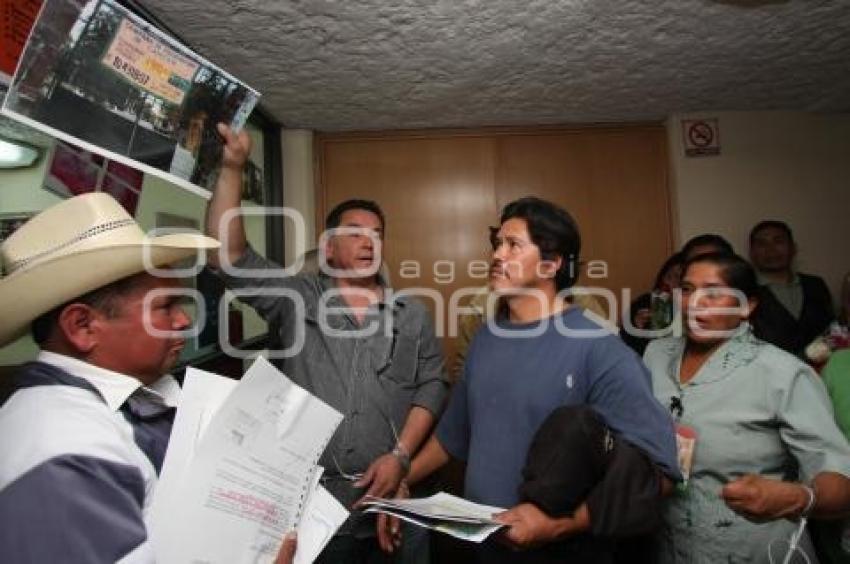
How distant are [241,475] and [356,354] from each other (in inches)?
29.2

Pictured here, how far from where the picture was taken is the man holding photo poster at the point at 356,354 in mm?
1542

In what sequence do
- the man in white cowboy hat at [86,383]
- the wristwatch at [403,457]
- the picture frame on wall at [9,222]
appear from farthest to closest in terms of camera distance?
the wristwatch at [403,457] < the picture frame on wall at [9,222] < the man in white cowboy hat at [86,383]

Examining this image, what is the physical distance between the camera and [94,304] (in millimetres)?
854

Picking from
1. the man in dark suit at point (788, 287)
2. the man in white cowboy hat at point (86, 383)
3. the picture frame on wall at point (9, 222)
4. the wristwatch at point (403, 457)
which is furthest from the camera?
the man in dark suit at point (788, 287)

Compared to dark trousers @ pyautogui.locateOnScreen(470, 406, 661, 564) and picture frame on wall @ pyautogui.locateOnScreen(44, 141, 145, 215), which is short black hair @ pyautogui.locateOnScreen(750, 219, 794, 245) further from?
picture frame on wall @ pyautogui.locateOnScreen(44, 141, 145, 215)

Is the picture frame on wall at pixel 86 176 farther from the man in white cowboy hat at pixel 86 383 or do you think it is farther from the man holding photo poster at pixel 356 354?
the man in white cowboy hat at pixel 86 383

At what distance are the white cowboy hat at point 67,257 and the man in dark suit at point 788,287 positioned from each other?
2.70m

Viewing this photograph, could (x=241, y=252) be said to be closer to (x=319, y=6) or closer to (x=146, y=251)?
(x=146, y=251)

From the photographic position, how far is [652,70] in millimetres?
2330

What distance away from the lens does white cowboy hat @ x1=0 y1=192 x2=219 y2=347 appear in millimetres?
797

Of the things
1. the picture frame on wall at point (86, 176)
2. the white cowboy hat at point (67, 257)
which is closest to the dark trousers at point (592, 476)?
the white cowboy hat at point (67, 257)

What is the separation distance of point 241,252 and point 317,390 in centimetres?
47

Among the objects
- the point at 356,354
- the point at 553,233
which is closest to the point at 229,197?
the point at 356,354

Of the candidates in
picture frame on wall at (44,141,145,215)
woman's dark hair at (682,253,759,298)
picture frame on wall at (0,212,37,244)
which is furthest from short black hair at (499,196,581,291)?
picture frame on wall at (0,212,37,244)
